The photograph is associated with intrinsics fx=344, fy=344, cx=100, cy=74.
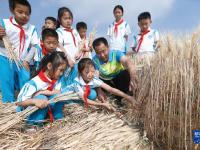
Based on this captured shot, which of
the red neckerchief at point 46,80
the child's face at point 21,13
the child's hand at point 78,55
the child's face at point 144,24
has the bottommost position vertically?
the red neckerchief at point 46,80

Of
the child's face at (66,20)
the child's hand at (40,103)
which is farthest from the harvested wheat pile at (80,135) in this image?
the child's face at (66,20)

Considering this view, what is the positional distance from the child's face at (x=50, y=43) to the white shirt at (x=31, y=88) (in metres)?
0.87

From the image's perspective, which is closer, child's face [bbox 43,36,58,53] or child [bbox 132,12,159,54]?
child's face [bbox 43,36,58,53]

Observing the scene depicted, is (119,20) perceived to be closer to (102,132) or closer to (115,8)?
(115,8)

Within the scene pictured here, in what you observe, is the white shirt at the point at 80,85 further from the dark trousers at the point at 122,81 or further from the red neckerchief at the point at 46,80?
the dark trousers at the point at 122,81

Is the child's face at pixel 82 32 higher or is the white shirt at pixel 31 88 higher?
the child's face at pixel 82 32

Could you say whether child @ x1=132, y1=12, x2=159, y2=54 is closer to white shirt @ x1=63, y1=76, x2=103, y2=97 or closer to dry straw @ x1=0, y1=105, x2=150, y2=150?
white shirt @ x1=63, y1=76, x2=103, y2=97

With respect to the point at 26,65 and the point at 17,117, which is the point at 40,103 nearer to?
the point at 17,117

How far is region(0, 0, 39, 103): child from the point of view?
4082mm

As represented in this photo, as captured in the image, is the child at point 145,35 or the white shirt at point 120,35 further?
the white shirt at point 120,35

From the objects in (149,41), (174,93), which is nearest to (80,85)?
(174,93)

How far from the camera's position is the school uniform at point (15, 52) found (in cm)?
411

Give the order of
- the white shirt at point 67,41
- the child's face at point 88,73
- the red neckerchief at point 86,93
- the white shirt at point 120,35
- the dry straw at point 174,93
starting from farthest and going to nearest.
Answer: the white shirt at point 120,35 < the white shirt at point 67,41 < the child's face at point 88,73 < the red neckerchief at point 86,93 < the dry straw at point 174,93

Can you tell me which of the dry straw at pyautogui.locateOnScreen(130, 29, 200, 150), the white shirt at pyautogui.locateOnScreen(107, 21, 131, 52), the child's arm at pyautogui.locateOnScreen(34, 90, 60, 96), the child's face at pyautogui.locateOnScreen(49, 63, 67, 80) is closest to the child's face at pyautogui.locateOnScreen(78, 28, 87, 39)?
the white shirt at pyautogui.locateOnScreen(107, 21, 131, 52)
